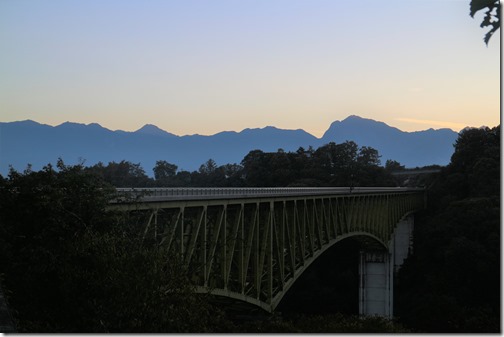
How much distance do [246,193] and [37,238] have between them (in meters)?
10.3

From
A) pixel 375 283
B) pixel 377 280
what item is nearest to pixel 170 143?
pixel 377 280

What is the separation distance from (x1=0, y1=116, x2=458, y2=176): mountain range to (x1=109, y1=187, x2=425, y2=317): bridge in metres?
46.4

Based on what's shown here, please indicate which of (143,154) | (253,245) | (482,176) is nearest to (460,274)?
(482,176)

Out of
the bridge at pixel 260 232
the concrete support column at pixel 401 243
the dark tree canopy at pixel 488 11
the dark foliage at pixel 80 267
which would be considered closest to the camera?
the dark tree canopy at pixel 488 11

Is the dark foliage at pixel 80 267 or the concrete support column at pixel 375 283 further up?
the dark foliage at pixel 80 267

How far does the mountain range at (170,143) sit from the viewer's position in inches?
3514

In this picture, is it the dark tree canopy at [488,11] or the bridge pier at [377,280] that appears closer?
the dark tree canopy at [488,11]

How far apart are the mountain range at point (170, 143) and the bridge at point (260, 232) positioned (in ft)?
152

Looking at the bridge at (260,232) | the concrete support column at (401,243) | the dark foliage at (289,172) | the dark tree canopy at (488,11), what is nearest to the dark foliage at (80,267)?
the bridge at (260,232)

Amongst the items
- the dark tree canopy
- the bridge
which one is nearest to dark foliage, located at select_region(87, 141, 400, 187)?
the bridge

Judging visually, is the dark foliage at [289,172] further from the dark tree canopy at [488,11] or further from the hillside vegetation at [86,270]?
the dark tree canopy at [488,11]

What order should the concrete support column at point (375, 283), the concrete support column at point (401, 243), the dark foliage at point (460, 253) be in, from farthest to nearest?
1. the concrete support column at point (401, 243)
2. the concrete support column at point (375, 283)
3. the dark foliage at point (460, 253)

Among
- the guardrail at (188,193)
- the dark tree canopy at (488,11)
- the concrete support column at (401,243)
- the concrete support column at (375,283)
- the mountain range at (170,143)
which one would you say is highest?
the mountain range at (170,143)

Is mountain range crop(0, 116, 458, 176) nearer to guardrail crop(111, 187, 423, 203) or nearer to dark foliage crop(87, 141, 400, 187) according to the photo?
dark foliage crop(87, 141, 400, 187)
